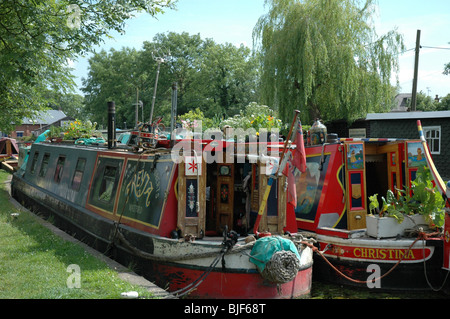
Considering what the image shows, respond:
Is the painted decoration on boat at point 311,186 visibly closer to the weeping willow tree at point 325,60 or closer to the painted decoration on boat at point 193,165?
the painted decoration on boat at point 193,165

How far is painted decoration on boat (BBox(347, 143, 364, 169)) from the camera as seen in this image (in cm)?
799

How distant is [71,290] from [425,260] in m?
5.68

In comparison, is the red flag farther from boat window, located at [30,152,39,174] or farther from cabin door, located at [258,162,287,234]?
boat window, located at [30,152,39,174]

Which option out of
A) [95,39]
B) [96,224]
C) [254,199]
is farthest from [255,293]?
[95,39]

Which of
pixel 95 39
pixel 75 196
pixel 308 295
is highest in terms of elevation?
pixel 95 39

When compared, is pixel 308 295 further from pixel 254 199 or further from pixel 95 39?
pixel 95 39

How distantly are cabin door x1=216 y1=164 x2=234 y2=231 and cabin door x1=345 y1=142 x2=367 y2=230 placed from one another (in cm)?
220

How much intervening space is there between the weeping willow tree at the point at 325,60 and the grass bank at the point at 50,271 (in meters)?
13.3

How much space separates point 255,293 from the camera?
591 centimetres

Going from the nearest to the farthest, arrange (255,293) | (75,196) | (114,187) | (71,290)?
(71,290)
(255,293)
(114,187)
(75,196)


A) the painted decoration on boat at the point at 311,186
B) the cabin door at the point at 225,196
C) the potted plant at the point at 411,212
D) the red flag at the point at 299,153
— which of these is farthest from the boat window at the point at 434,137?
the red flag at the point at 299,153

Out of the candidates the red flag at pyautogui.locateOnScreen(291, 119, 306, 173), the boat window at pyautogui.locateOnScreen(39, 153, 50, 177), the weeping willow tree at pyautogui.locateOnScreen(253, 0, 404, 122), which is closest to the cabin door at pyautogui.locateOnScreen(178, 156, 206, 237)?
the red flag at pyautogui.locateOnScreen(291, 119, 306, 173)

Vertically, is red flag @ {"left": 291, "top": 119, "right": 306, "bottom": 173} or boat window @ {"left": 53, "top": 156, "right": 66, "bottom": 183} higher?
red flag @ {"left": 291, "top": 119, "right": 306, "bottom": 173}

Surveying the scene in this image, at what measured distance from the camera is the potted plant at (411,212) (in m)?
7.44
